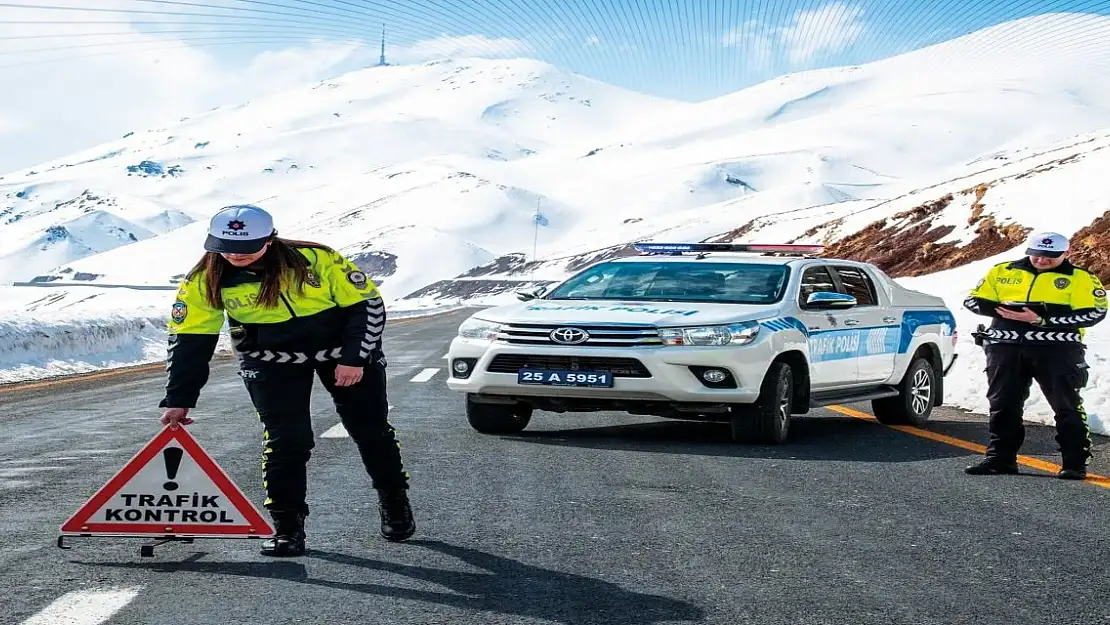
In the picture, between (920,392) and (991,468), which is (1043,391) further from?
(920,392)

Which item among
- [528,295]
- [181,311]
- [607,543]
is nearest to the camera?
[181,311]

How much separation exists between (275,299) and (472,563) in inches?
53.5

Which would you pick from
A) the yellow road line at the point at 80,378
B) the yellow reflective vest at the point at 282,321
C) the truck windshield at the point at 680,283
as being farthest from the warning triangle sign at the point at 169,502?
the yellow road line at the point at 80,378

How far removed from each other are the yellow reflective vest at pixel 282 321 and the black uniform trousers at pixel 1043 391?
4.65m

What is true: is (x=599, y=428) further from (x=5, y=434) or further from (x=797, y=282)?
(x=5, y=434)

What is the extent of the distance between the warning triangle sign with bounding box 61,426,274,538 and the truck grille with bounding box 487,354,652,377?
4.51 m

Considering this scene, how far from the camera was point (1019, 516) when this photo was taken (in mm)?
7246

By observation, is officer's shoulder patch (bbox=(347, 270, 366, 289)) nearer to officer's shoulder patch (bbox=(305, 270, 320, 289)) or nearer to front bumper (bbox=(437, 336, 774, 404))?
officer's shoulder patch (bbox=(305, 270, 320, 289))

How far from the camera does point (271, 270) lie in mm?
5875

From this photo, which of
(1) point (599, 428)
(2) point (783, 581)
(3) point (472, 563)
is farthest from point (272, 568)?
(1) point (599, 428)

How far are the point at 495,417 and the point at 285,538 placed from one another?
5.05m

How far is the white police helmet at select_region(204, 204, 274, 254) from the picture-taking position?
5.71 m

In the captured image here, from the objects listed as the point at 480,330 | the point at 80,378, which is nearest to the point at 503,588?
the point at 480,330

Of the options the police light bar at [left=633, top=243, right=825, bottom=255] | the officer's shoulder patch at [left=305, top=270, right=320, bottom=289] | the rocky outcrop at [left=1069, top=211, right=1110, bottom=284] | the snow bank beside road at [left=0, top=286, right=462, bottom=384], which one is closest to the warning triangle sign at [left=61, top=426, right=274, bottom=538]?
the officer's shoulder patch at [left=305, top=270, right=320, bottom=289]
